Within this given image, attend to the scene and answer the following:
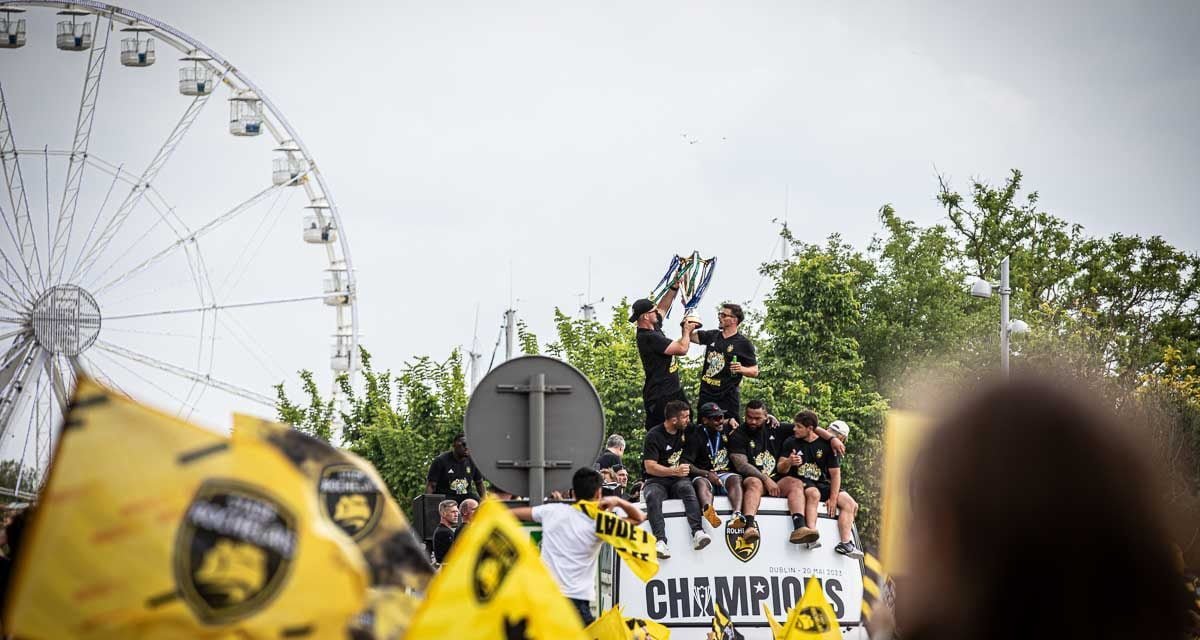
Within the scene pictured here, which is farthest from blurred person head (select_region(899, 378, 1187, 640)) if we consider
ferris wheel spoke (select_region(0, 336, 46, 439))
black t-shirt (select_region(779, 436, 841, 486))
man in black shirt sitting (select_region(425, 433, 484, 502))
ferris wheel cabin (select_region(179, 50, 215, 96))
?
ferris wheel cabin (select_region(179, 50, 215, 96))

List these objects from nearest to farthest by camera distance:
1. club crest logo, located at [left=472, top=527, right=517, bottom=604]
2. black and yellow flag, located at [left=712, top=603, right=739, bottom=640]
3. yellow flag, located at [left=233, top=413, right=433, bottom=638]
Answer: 1. yellow flag, located at [left=233, top=413, right=433, bottom=638]
2. club crest logo, located at [left=472, top=527, right=517, bottom=604]
3. black and yellow flag, located at [left=712, top=603, right=739, bottom=640]

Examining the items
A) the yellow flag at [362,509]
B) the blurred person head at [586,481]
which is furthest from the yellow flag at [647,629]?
the yellow flag at [362,509]

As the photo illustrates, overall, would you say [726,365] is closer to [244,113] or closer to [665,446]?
[665,446]

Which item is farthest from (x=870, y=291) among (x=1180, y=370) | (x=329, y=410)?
→ (x=329, y=410)

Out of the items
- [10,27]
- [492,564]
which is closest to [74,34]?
[10,27]

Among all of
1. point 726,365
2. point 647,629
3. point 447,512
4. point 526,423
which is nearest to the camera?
point 526,423

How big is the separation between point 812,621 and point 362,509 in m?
5.13

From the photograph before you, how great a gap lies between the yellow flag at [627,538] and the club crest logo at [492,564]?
17.5 feet

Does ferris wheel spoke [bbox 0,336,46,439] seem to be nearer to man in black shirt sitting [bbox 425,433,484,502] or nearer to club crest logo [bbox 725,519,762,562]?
man in black shirt sitting [bbox 425,433,484,502]

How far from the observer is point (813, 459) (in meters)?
12.6

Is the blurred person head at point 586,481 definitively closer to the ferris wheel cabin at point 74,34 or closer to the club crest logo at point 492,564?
the club crest logo at point 492,564

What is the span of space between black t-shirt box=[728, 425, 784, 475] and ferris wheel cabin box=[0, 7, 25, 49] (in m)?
24.3

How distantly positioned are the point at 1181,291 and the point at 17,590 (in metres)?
52.1

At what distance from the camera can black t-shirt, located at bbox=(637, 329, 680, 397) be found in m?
13.4
